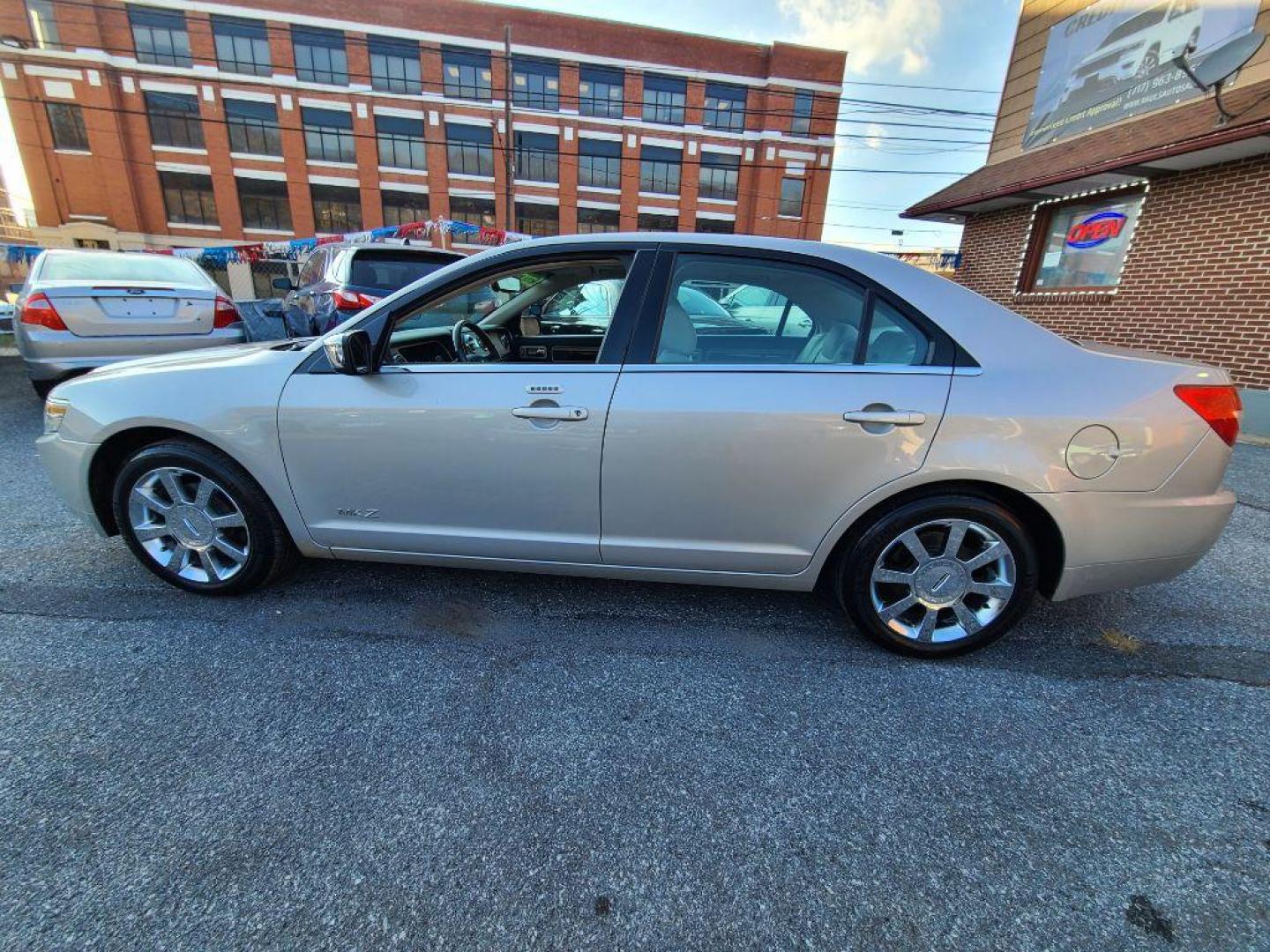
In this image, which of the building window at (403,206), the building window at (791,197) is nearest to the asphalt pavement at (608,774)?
the building window at (403,206)

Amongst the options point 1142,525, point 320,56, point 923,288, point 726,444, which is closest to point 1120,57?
point 923,288

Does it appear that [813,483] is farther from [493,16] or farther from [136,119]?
[136,119]

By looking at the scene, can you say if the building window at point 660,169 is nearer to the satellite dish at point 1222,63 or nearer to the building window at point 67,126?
the building window at point 67,126

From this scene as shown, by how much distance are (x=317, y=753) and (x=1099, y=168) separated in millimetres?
9229

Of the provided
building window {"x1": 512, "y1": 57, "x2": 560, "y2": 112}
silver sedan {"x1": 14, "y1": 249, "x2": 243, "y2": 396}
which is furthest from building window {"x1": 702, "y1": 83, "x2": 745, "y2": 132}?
silver sedan {"x1": 14, "y1": 249, "x2": 243, "y2": 396}

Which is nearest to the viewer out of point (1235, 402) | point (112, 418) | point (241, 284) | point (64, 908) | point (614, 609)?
point (64, 908)

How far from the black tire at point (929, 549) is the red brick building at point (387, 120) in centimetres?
2833

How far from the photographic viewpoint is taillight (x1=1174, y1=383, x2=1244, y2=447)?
2096 mm

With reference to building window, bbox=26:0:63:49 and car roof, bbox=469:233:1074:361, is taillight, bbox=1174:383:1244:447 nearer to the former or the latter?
car roof, bbox=469:233:1074:361

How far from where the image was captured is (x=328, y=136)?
31.2 meters

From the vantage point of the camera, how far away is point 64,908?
53.0 inches

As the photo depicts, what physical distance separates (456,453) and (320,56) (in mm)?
39061

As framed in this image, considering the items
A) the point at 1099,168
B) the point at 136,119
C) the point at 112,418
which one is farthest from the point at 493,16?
the point at 112,418

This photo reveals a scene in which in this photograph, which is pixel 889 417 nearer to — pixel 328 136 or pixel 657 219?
pixel 657 219
